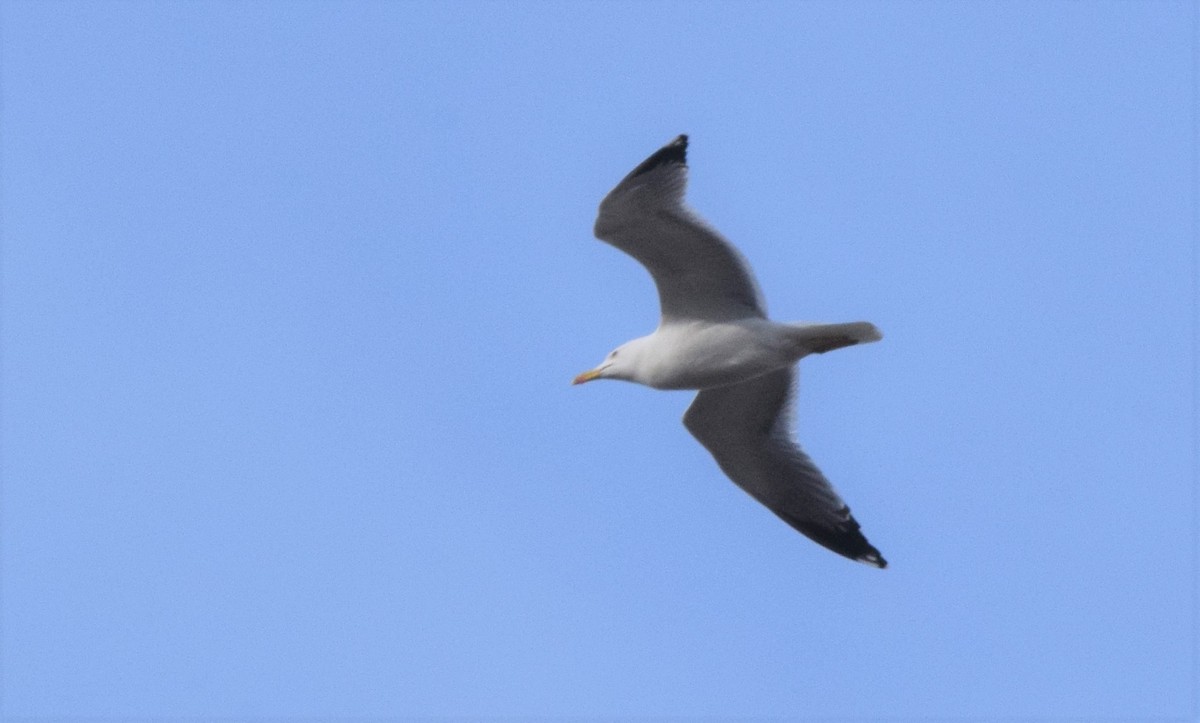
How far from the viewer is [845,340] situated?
34.0ft

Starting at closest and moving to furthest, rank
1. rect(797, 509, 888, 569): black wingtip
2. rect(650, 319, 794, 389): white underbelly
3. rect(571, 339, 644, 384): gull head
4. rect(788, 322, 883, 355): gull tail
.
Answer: rect(788, 322, 883, 355): gull tail → rect(650, 319, 794, 389): white underbelly → rect(571, 339, 644, 384): gull head → rect(797, 509, 888, 569): black wingtip

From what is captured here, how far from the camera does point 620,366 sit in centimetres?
1121

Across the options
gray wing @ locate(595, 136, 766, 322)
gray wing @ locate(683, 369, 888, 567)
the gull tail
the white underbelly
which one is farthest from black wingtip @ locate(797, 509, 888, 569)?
gray wing @ locate(595, 136, 766, 322)

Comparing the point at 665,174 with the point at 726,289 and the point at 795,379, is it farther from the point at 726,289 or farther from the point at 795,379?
the point at 795,379

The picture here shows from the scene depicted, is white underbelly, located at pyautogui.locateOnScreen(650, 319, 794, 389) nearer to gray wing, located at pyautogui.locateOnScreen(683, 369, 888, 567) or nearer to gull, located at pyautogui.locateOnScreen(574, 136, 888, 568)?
gull, located at pyautogui.locateOnScreen(574, 136, 888, 568)

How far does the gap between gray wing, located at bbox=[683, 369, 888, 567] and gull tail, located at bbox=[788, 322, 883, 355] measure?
1009 millimetres

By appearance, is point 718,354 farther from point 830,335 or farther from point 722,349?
point 830,335

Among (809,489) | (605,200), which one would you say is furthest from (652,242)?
(809,489)

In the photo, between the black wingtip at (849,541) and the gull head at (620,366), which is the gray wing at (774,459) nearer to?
the black wingtip at (849,541)

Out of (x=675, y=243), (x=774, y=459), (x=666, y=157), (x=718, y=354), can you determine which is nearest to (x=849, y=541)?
(x=774, y=459)

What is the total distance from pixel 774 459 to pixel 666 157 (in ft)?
7.17

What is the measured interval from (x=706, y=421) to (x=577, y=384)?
0.82m

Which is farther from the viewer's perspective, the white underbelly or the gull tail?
the white underbelly

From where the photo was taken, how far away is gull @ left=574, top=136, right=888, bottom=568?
10430 millimetres
